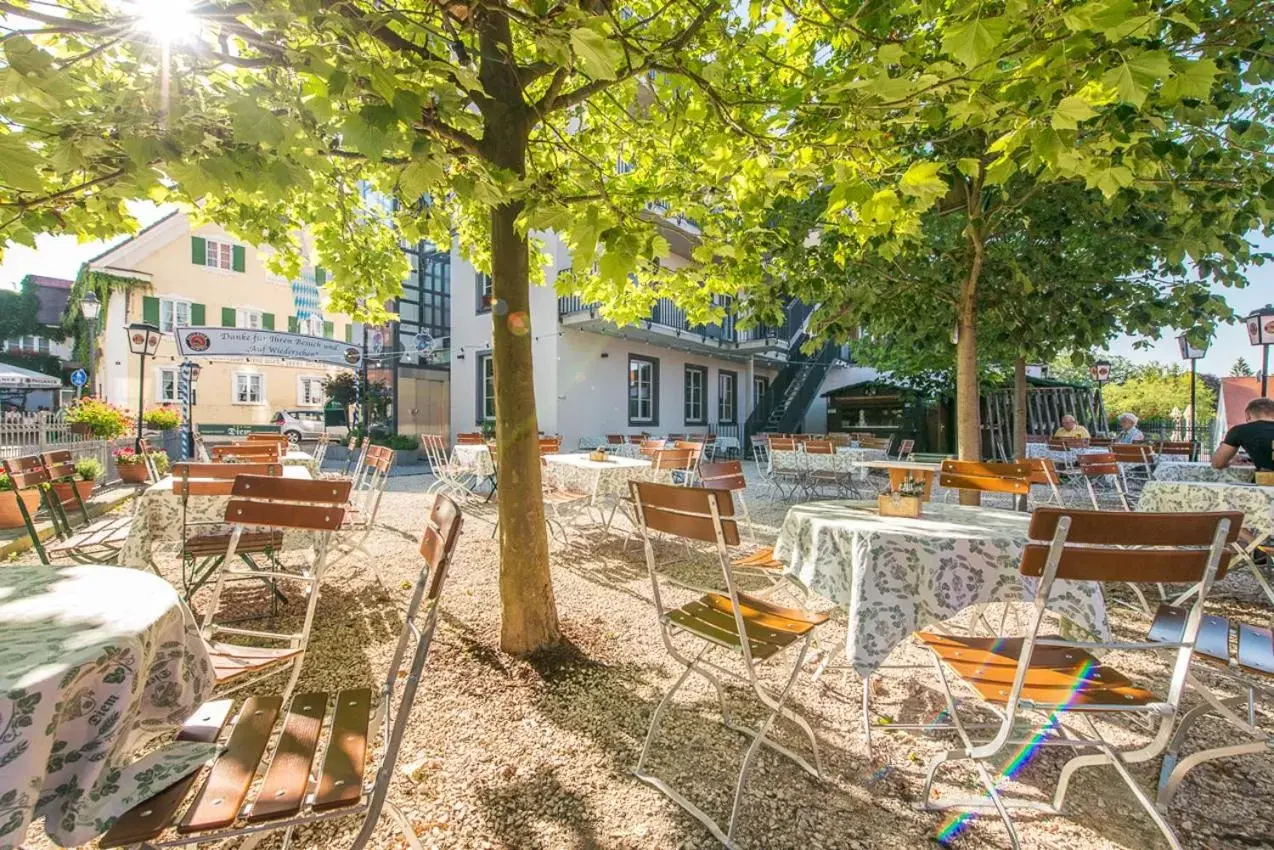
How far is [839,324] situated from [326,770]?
17.9 feet

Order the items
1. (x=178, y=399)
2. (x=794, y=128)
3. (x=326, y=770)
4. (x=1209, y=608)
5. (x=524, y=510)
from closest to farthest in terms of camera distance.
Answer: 1. (x=326, y=770)
2. (x=794, y=128)
3. (x=524, y=510)
4. (x=1209, y=608)
5. (x=178, y=399)

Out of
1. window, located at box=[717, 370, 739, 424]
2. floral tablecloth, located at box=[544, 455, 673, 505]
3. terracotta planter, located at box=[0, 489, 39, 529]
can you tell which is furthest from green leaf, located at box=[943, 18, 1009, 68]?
window, located at box=[717, 370, 739, 424]

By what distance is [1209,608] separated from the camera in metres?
3.98

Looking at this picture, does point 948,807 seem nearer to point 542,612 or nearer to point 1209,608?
point 542,612

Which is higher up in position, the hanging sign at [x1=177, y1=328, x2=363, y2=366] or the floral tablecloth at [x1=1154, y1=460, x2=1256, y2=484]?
the hanging sign at [x1=177, y1=328, x2=363, y2=366]

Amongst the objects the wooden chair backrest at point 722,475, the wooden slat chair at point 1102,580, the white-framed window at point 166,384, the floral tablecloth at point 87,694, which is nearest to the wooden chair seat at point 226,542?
the floral tablecloth at point 87,694

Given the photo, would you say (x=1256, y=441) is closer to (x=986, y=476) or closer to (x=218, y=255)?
(x=986, y=476)

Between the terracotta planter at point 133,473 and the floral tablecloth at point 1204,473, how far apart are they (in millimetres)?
13068

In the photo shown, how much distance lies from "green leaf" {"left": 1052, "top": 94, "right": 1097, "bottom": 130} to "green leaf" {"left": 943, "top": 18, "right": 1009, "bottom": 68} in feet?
1.25

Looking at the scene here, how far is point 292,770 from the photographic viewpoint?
53.2 inches

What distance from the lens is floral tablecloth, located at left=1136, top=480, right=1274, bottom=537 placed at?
370cm

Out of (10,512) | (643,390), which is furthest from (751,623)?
(643,390)

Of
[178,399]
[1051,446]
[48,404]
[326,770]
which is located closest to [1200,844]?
[326,770]

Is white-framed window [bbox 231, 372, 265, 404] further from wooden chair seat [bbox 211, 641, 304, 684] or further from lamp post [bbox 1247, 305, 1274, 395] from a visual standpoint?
lamp post [bbox 1247, 305, 1274, 395]
